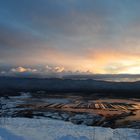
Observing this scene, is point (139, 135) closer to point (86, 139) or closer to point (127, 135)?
point (127, 135)

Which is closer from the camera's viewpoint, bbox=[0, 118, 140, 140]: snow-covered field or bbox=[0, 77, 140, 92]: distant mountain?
bbox=[0, 118, 140, 140]: snow-covered field

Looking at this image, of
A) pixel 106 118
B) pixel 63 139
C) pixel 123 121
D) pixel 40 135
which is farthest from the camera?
pixel 106 118

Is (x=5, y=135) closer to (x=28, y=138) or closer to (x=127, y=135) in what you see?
(x=28, y=138)

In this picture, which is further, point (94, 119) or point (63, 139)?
point (94, 119)

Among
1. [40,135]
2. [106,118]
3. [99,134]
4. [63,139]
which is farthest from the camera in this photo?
[106,118]

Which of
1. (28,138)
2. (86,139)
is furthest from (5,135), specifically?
(86,139)

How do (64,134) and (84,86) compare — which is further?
(84,86)

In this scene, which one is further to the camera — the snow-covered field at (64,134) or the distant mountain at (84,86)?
the distant mountain at (84,86)

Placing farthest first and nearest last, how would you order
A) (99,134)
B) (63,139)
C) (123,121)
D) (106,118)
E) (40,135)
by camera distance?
1. (106,118)
2. (123,121)
3. (99,134)
4. (40,135)
5. (63,139)

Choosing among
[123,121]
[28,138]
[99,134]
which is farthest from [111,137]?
[123,121]

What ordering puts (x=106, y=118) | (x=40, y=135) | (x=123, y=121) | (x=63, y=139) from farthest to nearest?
(x=106, y=118), (x=123, y=121), (x=40, y=135), (x=63, y=139)
